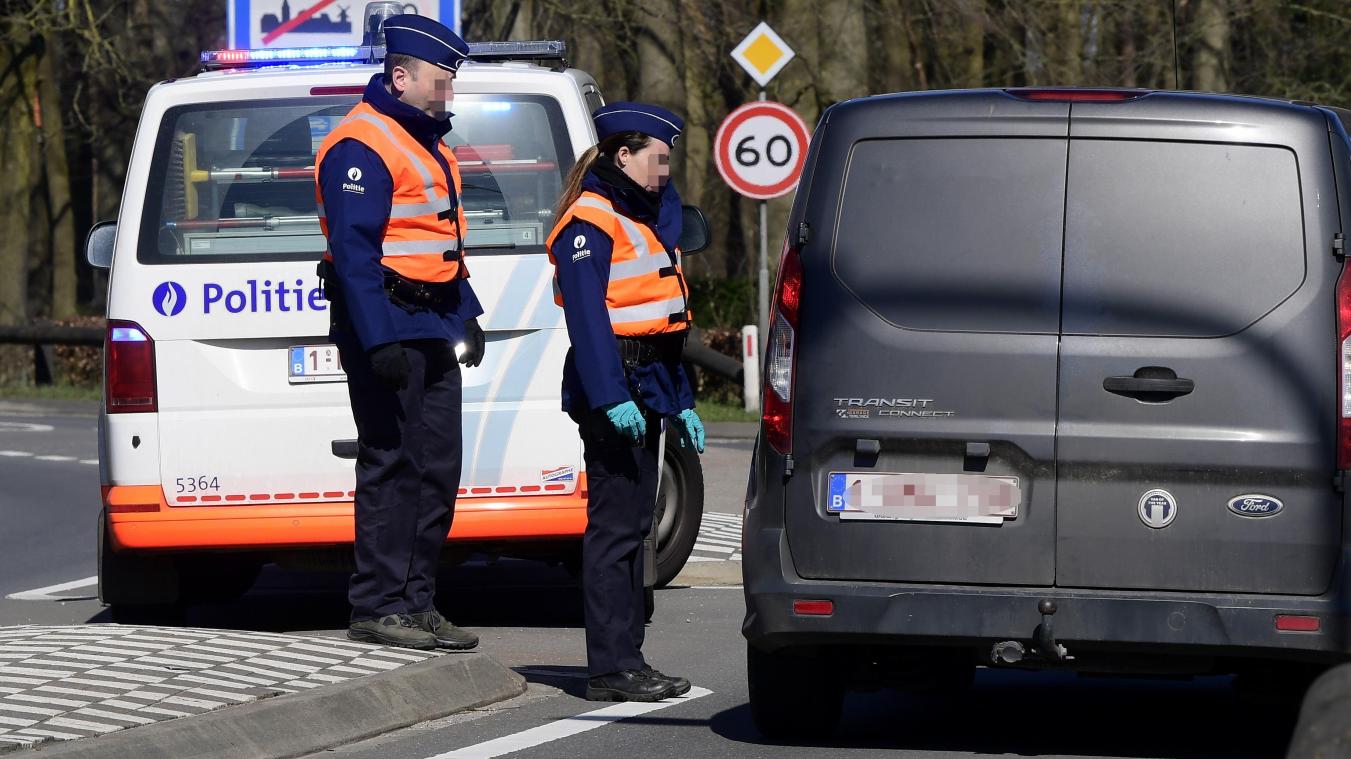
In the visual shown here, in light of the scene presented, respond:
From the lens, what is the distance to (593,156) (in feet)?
22.2

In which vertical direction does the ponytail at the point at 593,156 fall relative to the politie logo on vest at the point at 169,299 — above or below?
above

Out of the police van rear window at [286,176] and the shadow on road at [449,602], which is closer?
the police van rear window at [286,176]

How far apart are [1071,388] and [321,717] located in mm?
2134

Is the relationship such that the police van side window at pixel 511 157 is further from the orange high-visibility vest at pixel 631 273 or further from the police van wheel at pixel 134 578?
the police van wheel at pixel 134 578

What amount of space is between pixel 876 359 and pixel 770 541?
525mm

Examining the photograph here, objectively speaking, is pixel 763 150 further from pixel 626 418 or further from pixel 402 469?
pixel 626 418

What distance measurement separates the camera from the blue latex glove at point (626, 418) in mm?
6508

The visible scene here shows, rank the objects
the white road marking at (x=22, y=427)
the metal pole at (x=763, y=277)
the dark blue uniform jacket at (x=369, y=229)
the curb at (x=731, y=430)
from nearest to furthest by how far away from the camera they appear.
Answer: the dark blue uniform jacket at (x=369, y=229), the metal pole at (x=763, y=277), the curb at (x=731, y=430), the white road marking at (x=22, y=427)

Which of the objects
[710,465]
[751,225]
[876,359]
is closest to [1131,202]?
[876,359]

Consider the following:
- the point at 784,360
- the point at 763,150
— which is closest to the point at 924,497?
the point at 784,360

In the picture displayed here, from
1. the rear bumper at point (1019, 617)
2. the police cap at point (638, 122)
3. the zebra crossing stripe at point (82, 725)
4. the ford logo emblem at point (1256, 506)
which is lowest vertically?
the zebra crossing stripe at point (82, 725)

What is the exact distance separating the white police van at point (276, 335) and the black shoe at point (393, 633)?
63 centimetres

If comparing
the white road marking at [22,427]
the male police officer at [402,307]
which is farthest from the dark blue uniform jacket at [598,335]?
the white road marking at [22,427]

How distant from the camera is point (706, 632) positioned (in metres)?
8.40
